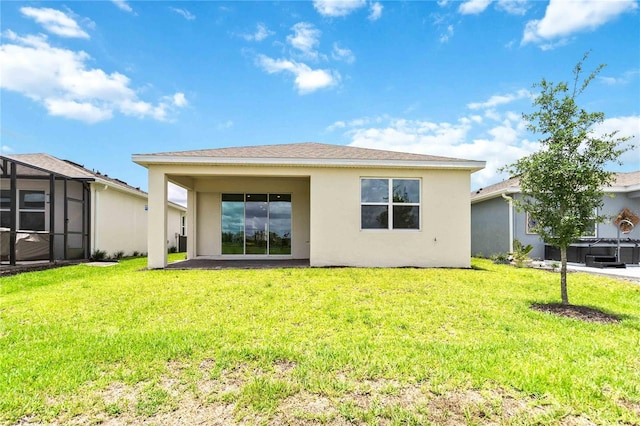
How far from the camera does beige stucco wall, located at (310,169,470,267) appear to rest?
1038 cm

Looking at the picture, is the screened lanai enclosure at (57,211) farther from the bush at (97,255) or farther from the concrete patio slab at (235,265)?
the concrete patio slab at (235,265)

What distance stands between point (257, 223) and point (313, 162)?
456cm

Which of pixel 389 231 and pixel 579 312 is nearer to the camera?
pixel 579 312

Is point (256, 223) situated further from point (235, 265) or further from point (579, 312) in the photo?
point (579, 312)

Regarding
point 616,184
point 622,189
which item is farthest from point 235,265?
point 616,184

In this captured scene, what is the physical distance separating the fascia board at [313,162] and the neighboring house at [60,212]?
4647 mm

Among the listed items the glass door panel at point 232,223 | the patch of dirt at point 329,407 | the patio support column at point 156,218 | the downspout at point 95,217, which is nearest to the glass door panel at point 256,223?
the glass door panel at point 232,223

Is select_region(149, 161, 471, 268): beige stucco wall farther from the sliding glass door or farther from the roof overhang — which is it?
the sliding glass door

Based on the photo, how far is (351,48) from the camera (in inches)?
512

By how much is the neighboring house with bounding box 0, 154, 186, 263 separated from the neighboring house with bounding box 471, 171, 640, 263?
1481 centimetres

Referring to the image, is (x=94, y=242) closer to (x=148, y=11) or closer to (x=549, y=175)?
(x=148, y=11)

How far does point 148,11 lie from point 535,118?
1130 cm

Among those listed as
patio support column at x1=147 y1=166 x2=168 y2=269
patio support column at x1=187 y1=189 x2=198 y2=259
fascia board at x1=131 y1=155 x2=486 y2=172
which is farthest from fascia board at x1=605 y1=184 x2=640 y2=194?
patio support column at x1=147 y1=166 x2=168 y2=269

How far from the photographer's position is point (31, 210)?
501 inches
